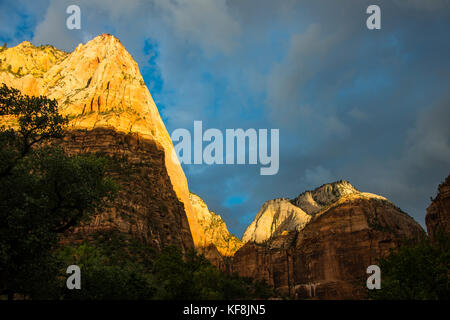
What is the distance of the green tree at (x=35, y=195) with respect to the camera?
25.3m

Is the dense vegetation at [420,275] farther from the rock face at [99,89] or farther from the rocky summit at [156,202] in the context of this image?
the rock face at [99,89]

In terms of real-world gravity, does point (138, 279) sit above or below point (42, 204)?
below

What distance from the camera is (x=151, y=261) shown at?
74812 mm

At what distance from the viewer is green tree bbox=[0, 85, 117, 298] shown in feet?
83.0

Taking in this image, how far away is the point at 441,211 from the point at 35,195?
61.9 meters

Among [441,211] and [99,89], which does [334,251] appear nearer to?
[441,211]

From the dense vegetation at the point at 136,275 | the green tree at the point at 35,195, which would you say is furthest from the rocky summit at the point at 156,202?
the green tree at the point at 35,195

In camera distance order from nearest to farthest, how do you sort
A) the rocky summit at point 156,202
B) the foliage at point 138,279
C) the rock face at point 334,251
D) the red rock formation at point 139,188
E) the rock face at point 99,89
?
the foliage at point 138,279 < the red rock formation at point 139,188 < the rocky summit at point 156,202 < the rock face at point 99,89 < the rock face at point 334,251

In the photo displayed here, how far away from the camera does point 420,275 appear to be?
41781mm

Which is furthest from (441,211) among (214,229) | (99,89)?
(214,229)

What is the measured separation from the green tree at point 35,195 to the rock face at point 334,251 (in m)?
107

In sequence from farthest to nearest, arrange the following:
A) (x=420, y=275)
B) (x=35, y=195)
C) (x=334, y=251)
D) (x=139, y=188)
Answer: (x=334, y=251) < (x=139, y=188) < (x=420, y=275) < (x=35, y=195)

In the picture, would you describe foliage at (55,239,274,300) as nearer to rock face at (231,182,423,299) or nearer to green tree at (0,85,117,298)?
green tree at (0,85,117,298)
